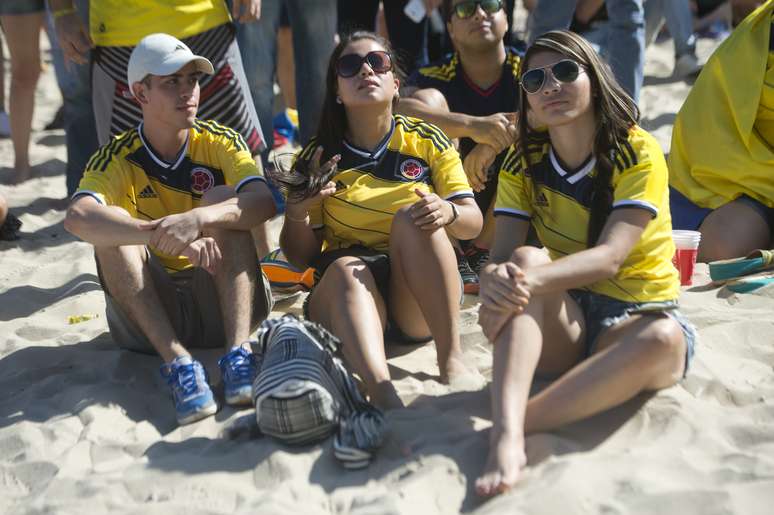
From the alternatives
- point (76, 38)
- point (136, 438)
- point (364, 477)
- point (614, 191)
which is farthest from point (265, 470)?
point (76, 38)

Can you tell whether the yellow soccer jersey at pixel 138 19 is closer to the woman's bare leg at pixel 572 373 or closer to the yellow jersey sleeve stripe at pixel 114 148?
the yellow jersey sleeve stripe at pixel 114 148

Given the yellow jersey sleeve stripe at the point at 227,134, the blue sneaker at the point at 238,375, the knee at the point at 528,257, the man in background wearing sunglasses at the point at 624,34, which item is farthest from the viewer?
the man in background wearing sunglasses at the point at 624,34

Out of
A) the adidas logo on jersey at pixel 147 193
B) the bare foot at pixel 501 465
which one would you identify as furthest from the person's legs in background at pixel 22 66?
the bare foot at pixel 501 465

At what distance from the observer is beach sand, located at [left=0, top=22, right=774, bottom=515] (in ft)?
8.48

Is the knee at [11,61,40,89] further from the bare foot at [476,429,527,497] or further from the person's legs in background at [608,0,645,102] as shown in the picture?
the bare foot at [476,429,527,497]

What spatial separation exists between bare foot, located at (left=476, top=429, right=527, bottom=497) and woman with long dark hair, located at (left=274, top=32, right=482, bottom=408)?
24.7 inches

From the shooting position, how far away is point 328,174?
352 centimetres

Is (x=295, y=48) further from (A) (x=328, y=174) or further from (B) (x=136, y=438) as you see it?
(B) (x=136, y=438)

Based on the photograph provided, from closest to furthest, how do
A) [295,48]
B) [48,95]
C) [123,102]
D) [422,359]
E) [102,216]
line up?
[102,216], [422,359], [123,102], [295,48], [48,95]

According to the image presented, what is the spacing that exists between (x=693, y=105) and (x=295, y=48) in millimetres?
2091

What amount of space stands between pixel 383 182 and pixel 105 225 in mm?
1013

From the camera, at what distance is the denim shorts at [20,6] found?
5.73 meters

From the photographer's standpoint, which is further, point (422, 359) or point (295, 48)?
point (295, 48)

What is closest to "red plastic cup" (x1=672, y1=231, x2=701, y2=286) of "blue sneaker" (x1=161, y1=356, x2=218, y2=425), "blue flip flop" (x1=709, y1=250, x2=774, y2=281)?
"blue flip flop" (x1=709, y1=250, x2=774, y2=281)
